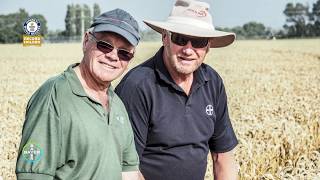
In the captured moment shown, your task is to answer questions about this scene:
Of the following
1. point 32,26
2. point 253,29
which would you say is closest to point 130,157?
point 32,26

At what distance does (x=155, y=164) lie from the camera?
393 centimetres

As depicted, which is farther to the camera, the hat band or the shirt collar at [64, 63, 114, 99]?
the hat band

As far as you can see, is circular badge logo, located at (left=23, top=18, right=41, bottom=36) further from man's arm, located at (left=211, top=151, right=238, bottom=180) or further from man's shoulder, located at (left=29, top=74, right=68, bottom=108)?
man's shoulder, located at (left=29, top=74, right=68, bottom=108)

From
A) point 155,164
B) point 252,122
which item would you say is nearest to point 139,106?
point 155,164

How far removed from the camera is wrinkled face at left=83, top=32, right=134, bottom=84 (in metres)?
3.04

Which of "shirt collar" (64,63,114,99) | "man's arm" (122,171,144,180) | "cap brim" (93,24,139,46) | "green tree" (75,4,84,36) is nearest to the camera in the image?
"shirt collar" (64,63,114,99)

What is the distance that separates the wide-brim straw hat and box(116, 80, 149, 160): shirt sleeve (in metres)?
0.59

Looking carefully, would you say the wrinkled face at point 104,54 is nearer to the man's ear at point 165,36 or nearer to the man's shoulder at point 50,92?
the man's shoulder at point 50,92

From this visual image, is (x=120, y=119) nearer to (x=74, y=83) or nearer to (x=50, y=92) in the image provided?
(x=74, y=83)

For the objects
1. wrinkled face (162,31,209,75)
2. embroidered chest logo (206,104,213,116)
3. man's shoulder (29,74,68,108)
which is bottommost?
embroidered chest logo (206,104,213,116)

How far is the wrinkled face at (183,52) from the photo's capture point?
3.93 metres

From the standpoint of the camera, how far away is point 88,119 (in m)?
2.82

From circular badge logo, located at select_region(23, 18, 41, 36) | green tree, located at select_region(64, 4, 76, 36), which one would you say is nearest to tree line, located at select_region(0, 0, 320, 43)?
green tree, located at select_region(64, 4, 76, 36)

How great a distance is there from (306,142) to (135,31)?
519cm
